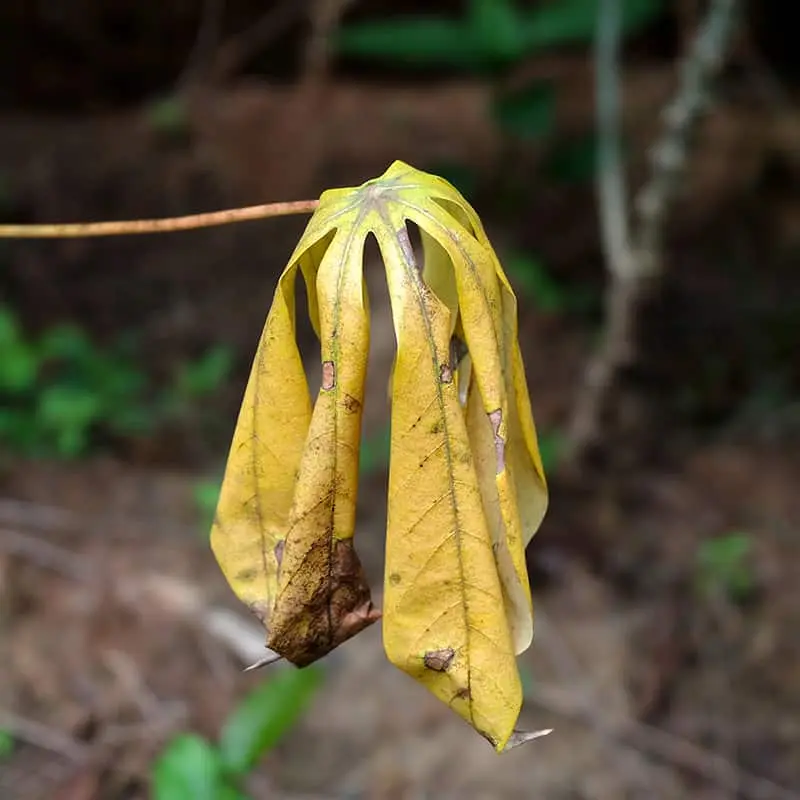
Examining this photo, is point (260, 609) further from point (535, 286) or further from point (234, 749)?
point (535, 286)

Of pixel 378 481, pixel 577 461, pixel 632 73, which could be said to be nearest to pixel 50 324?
pixel 378 481

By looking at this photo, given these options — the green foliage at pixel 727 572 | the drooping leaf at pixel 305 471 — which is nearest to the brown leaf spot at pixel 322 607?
the drooping leaf at pixel 305 471

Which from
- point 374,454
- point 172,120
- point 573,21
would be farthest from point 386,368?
point 172,120

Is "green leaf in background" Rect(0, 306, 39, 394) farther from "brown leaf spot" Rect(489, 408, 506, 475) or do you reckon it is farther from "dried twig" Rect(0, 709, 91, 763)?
"brown leaf spot" Rect(489, 408, 506, 475)

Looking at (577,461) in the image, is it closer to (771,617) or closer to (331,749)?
(771,617)

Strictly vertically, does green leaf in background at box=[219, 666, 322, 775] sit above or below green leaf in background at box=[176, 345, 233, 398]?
above

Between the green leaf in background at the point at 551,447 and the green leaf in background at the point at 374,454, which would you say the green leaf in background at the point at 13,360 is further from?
the green leaf in background at the point at 551,447

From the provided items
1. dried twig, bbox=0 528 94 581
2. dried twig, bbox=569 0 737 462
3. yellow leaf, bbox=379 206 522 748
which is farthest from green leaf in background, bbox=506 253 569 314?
yellow leaf, bbox=379 206 522 748
